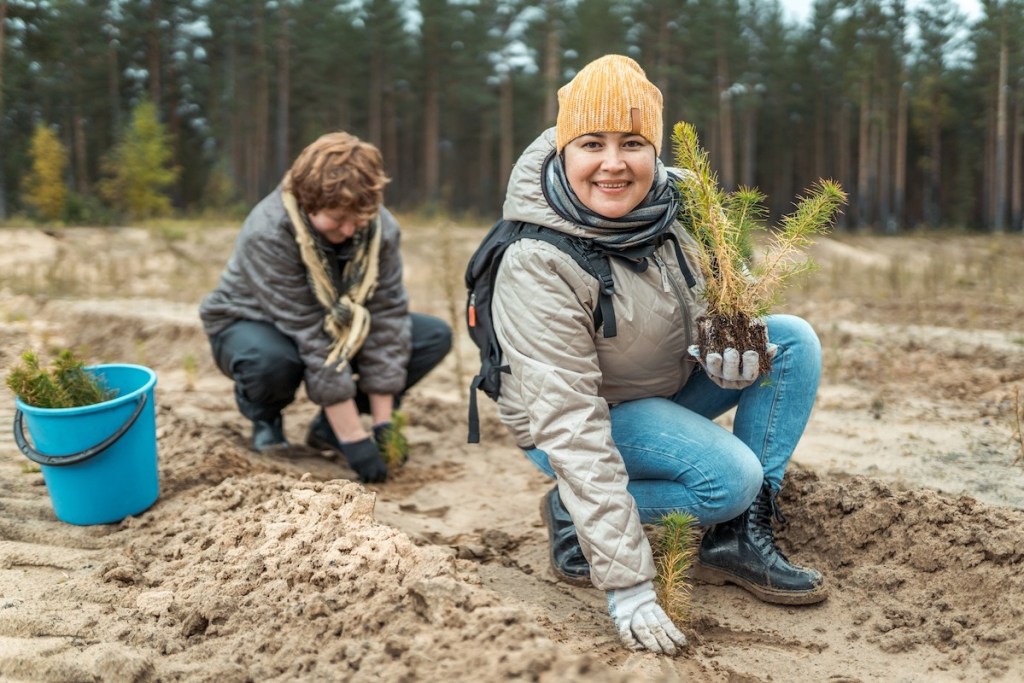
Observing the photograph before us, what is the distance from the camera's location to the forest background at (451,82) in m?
24.7

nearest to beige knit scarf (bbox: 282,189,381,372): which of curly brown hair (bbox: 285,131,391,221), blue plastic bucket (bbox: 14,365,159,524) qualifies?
curly brown hair (bbox: 285,131,391,221)

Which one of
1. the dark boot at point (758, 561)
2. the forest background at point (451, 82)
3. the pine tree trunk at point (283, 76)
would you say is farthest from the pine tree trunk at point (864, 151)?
the dark boot at point (758, 561)

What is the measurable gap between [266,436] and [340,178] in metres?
1.51

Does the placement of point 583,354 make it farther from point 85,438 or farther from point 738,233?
point 85,438

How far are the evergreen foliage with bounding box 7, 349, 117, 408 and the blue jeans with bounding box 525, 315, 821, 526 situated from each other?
1702 millimetres

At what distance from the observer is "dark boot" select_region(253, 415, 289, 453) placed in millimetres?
4152

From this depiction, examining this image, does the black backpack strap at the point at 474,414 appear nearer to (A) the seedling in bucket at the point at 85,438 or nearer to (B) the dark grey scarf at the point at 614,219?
(B) the dark grey scarf at the point at 614,219

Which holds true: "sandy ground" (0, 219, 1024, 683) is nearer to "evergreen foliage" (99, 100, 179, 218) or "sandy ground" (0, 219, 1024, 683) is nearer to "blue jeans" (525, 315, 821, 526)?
"blue jeans" (525, 315, 821, 526)

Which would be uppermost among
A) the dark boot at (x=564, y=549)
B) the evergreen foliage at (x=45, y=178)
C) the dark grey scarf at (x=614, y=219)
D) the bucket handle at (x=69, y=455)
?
the evergreen foliage at (x=45, y=178)

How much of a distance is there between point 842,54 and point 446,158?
20033mm

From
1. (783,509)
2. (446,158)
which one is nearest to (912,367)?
(783,509)

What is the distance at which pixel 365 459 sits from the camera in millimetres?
3832

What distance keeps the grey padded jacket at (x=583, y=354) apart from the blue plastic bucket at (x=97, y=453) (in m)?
Result: 1.48

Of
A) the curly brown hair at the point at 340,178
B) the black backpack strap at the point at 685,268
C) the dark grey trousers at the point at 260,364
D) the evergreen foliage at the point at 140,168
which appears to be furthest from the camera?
the evergreen foliage at the point at 140,168
